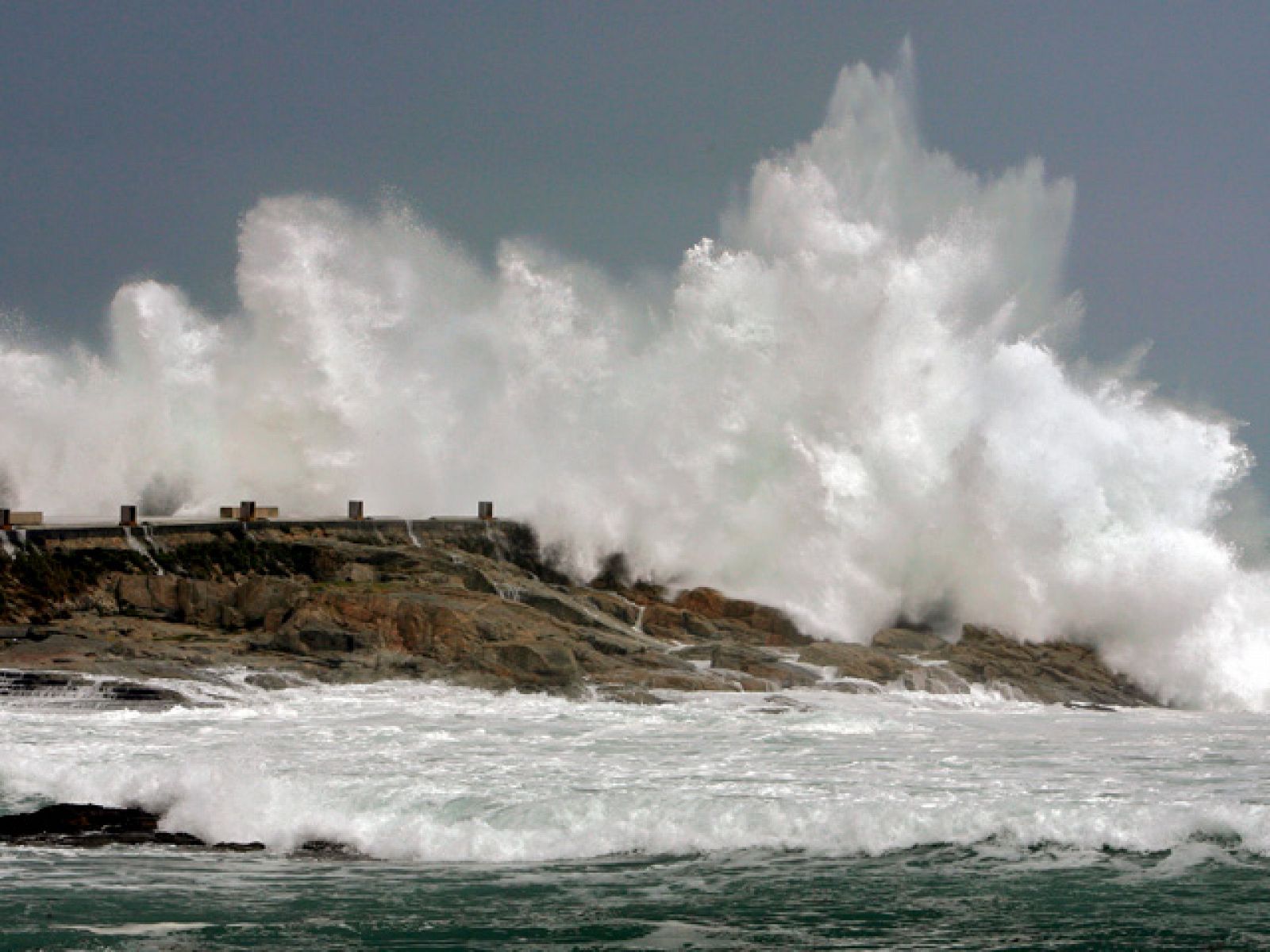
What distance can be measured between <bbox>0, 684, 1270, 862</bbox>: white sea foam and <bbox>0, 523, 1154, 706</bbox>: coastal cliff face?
3.38 ft

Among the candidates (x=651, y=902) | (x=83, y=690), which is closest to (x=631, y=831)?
(x=651, y=902)

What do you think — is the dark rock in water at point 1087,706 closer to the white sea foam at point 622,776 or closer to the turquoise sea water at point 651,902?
the white sea foam at point 622,776

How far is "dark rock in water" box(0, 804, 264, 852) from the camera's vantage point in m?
10.1

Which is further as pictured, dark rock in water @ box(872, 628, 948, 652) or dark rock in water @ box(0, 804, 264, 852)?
dark rock in water @ box(872, 628, 948, 652)

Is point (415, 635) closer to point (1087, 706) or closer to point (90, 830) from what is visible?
point (90, 830)

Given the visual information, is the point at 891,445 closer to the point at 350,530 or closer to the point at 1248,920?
the point at 350,530

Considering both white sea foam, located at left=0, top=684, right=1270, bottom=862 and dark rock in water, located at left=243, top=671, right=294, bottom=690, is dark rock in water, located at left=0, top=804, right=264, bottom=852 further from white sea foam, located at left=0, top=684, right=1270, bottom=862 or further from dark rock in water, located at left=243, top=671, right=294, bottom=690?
dark rock in water, located at left=243, top=671, right=294, bottom=690

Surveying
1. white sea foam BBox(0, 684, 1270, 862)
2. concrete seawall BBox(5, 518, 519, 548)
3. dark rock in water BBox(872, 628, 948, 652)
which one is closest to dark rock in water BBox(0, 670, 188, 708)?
white sea foam BBox(0, 684, 1270, 862)

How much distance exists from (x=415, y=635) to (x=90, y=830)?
7603mm

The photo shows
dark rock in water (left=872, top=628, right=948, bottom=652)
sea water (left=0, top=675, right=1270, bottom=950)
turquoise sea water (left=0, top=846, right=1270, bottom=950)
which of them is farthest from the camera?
dark rock in water (left=872, top=628, right=948, bottom=652)

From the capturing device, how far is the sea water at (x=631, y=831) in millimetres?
8203

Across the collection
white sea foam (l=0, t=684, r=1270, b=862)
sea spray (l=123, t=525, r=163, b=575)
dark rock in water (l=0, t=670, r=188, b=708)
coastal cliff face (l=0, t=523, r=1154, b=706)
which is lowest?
white sea foam (l=0, t=684, r=1270, b=862)

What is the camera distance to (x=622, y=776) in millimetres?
11891

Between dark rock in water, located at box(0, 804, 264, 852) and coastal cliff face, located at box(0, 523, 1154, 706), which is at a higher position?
coastal cliff face, located at box(0, 523, 1154, 706)
